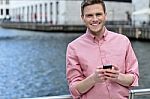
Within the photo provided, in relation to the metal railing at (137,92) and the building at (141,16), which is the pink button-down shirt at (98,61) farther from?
the building at (141,16)

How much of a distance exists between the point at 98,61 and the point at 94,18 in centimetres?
37

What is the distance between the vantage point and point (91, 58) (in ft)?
12.4

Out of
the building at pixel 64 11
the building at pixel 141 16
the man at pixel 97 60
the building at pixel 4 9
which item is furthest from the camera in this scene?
the building at pixel 4 9

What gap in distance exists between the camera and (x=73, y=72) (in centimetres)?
379

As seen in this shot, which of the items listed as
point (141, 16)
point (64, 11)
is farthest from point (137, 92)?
point (64, 11)

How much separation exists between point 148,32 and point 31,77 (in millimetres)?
33443

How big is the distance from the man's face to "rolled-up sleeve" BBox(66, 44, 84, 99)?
259 millimetres

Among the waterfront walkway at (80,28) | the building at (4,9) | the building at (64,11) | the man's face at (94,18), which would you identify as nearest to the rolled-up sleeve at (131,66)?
the man's face at (94,18)

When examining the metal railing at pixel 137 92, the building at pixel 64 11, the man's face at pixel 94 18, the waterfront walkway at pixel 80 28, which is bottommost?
the waterfront walkway at pixel 80 28

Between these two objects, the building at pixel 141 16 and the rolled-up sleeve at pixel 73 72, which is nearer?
the rolled-up sleeve at pixel 73 72

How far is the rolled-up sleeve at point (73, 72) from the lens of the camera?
376cm

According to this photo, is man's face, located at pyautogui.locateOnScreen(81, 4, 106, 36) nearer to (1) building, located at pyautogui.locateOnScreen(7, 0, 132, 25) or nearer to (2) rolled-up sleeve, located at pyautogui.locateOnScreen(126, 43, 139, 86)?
(2) rolled-up sleeve, located at pyautogui.locateOnScreen(126, 43, 139, 86)

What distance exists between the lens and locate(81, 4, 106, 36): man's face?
379 centimetres

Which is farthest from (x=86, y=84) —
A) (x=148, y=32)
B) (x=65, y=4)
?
(x=65, y=4)
